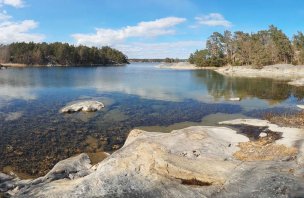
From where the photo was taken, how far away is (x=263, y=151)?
20.0m

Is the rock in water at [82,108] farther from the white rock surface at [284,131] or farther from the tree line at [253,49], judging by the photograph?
the tree line at [253,49]

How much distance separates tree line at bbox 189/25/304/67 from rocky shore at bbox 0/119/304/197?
114m

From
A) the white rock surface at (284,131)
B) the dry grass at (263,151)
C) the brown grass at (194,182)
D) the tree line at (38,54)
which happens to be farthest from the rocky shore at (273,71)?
the tree line at (38,54)

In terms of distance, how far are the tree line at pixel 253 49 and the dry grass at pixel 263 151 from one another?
11123cm

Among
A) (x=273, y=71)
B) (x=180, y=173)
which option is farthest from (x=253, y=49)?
(x=180, y=173)

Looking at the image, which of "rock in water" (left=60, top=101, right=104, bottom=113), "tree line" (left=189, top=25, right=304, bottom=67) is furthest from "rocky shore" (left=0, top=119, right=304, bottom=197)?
"tree line" (left=189, top=25, right=304, bottom=67)

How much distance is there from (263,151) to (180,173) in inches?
279

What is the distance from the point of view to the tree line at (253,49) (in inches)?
5295

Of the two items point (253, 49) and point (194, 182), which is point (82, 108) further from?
point (253, 49)

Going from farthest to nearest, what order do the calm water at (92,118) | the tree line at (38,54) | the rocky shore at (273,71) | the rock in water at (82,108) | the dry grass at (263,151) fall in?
the tree line at (38,54)
the rocky shore at (273,71)
the rock in water at (82,108)
the calm water at (92,118)
the dry grass at (263,151)

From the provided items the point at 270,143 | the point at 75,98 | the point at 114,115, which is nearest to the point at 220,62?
the point at 75,98

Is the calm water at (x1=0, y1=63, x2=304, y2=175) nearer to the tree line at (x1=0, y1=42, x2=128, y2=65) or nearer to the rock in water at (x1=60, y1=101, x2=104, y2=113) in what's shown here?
the rock in water at (x1=60, y1=101, x2=104, y2=113)

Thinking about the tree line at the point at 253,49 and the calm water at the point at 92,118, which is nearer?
the calm water at the point at 92,118

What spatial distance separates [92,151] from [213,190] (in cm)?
1257
